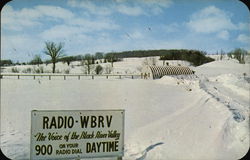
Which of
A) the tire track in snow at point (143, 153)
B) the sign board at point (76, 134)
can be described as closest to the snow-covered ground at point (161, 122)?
the tire track in snow at point (143, 153)

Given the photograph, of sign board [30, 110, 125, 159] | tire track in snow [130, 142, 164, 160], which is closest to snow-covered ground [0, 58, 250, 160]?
tire track in snow [130, 142, 164, 160]

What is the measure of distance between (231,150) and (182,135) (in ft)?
4.28

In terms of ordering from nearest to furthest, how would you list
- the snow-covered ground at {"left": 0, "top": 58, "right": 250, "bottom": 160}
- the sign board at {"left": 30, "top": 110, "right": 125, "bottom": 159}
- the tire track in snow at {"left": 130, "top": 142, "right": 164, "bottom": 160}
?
the sign board at {"left": 30, "top": 110, "right": 125, "bottom": 159}
the tire track in snow at {"left": 130, "top": 142, "right": 164, "bottom": 160}
the snow-covered ground at {"left": 0, "top": 58, "right": 250, "bottom": 160}

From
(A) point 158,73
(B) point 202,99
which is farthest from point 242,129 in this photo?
(A) point 158,73

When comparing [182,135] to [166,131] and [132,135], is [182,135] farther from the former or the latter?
[132,135]

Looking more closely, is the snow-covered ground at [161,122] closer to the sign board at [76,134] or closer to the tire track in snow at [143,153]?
the tire track in snow at [143,153]

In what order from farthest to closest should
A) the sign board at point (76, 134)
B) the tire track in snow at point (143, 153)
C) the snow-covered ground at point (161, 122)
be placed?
the snow-covered ground at point (161, 122), the tire track in snow at point (143, 153), the sign board at point (76, 134)

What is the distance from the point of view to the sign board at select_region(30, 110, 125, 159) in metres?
3.75

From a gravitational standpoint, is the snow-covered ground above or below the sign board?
below

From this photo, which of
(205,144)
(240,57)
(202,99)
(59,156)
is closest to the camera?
(59,156)

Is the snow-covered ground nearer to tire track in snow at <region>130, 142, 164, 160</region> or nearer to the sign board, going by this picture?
tire track in snow at <region>130, 142, 164, 160</region>

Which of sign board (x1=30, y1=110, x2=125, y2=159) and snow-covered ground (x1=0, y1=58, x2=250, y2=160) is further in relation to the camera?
snow-covered ground (x1=0, y1=58, x2=250, y2=160)

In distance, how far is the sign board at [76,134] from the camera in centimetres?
375

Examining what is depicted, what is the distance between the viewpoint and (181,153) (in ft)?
20.7
